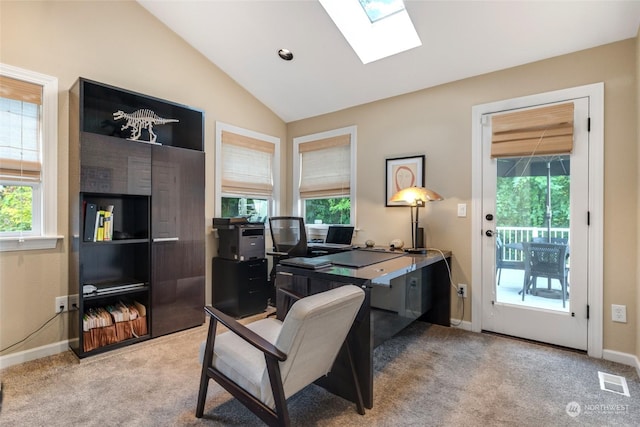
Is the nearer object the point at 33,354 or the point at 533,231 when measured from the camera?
the point at 33,354

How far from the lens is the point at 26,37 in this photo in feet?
7.75

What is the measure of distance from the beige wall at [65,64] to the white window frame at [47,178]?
0.04 meters

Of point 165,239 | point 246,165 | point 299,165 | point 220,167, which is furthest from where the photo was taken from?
point 299,165

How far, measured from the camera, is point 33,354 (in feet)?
7.80

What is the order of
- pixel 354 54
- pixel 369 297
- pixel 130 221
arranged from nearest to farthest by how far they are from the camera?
pixel 369 297, pixel 130 221, pixel 354 54

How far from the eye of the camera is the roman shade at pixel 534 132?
8.25 feet

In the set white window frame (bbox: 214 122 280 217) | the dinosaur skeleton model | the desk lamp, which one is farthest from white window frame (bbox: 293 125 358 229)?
the dinosaur skeleton model

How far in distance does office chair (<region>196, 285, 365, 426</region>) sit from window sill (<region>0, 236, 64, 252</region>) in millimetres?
1763

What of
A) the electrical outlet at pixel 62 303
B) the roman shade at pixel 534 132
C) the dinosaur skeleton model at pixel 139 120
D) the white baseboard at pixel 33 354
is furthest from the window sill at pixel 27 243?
the roman shade at pixel 534 132

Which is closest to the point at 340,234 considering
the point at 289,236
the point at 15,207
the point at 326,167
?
the point at 289,236

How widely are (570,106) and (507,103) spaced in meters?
0.46

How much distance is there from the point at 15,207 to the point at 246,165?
7.13ft

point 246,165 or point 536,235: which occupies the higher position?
point 246,165

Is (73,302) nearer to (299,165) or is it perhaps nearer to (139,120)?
(139,120)
